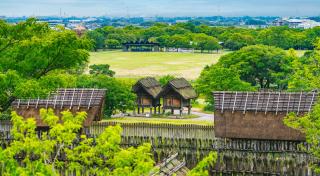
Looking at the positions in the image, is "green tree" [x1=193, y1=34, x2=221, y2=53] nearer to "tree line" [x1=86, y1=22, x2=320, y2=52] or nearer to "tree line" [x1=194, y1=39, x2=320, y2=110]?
"tree line" [x1=86, y1=22, x2=320, y2=52]

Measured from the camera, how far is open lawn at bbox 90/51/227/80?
244ft

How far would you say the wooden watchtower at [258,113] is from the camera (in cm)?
2070

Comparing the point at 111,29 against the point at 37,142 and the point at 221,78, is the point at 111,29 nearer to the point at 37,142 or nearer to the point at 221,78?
the point at 221,78

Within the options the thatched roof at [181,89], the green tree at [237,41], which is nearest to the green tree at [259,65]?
the thatched roof at [181,89]

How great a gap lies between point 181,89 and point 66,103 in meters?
19.7

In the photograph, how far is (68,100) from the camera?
2345 centimetres

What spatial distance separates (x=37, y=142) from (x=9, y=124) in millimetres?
11633

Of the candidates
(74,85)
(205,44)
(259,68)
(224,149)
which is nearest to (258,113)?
(224,149)

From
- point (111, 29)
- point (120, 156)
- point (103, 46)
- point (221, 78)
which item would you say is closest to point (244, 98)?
point (120, 156)

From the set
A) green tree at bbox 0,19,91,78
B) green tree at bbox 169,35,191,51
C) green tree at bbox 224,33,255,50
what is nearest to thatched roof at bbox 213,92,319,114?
green tree at bbox 0,19,91,78

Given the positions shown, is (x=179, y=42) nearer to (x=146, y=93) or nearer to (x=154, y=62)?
(x=154, y=62)

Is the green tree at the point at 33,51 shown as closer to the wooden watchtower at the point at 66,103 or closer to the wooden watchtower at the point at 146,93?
the wooden watchtower at the point at 66,103

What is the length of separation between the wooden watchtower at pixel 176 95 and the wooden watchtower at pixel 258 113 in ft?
66.4

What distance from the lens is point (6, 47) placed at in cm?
2323
